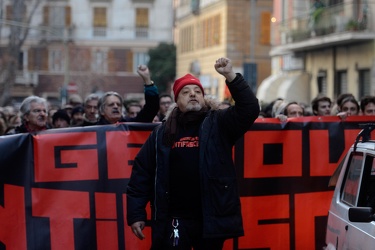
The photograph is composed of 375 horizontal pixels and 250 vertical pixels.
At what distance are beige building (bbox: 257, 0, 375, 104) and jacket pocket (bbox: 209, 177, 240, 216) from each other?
23626 mm

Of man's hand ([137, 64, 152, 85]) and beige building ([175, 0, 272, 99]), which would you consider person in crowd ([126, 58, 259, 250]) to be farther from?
beige building ([175, 0, 272, 99])

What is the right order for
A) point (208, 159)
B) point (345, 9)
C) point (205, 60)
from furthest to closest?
1. point (205, 60)
2. point (345, 9)
3. point (208, 159)

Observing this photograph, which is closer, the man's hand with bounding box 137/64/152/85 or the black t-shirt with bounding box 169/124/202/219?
the black t-shirt with bounding box 169/124/202/219

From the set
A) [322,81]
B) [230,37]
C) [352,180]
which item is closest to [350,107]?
[352,180]

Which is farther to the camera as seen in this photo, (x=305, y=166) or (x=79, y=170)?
(x=305, y=166)

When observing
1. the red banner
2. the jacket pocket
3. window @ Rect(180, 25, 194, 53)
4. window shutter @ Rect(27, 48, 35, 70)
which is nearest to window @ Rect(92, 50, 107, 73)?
window shutter @ Rect(27, 48, 35, 70)

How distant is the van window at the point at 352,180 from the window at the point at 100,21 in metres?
61.5

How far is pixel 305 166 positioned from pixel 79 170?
2.13m

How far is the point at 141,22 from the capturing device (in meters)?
69.4

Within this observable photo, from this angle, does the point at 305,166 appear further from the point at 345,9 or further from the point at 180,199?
the point at 345,9

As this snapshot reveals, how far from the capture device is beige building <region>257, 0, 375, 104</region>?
30531mm

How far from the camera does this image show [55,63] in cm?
6919

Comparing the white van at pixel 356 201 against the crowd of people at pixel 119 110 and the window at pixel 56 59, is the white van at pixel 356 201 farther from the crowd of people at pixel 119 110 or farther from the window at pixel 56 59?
the window at pixel 56 59

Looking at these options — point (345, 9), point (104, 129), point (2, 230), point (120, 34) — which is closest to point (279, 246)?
point (104, 129)
